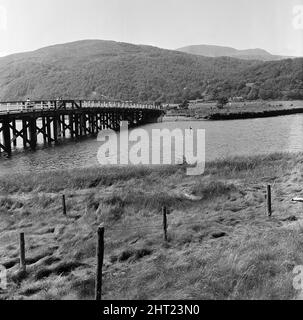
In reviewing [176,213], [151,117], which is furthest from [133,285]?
[151,117]

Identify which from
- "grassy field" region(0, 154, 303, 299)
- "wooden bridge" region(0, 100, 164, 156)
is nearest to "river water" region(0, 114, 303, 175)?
"wooden bridge" region(0, 100, 164, 156)

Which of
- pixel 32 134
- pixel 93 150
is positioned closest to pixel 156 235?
pixel 93 150

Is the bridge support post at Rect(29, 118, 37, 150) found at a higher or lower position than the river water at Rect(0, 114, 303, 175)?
higher

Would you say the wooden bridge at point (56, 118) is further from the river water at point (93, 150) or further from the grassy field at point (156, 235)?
the grassy field at point (156, 235)

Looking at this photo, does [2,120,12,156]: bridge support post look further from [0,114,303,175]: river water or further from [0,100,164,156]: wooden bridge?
[0,114,303,175]: river water

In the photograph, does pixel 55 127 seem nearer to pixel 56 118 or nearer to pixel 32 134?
pixel 56 118
